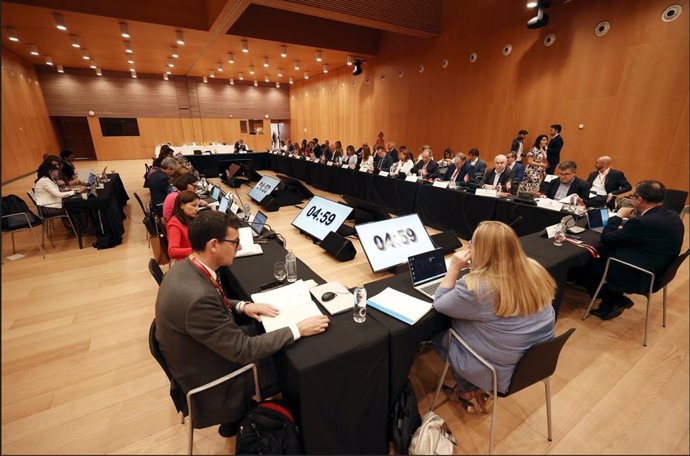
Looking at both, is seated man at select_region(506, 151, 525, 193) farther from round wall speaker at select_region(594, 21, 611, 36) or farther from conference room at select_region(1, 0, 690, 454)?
round wall speaker at select_region(594, 21, 611, 36)

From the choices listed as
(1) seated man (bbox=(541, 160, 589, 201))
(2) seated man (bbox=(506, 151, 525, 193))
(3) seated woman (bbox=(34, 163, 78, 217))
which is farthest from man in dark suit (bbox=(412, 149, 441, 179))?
(3) seated woman (bbox=(34, 163, 78, 217))

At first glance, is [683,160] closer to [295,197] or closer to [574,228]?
[574,228]

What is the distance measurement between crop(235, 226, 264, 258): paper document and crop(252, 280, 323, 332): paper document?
75cm

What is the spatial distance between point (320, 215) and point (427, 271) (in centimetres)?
279

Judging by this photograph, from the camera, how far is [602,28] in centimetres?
579

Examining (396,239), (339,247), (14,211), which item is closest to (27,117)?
(14,211)

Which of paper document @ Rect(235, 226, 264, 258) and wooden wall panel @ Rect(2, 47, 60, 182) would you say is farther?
wooden wall panel @ Rect(2, 47, 60, 182)

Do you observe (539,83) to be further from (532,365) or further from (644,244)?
(532,365)

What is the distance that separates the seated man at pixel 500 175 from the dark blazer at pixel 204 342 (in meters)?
4.75

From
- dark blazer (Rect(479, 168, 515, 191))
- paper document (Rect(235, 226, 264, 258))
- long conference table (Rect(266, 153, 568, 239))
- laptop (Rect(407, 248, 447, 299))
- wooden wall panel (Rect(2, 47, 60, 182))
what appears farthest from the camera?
wooden wall panel (Rect(2, 47, 60, 182))

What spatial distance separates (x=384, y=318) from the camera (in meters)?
1.77

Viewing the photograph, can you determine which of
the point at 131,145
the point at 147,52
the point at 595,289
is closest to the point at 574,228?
the point at 595,289

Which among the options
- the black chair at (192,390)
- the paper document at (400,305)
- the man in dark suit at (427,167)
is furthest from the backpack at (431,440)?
the man in dark suit at (427,167)

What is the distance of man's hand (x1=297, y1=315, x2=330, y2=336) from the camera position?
1.57m
